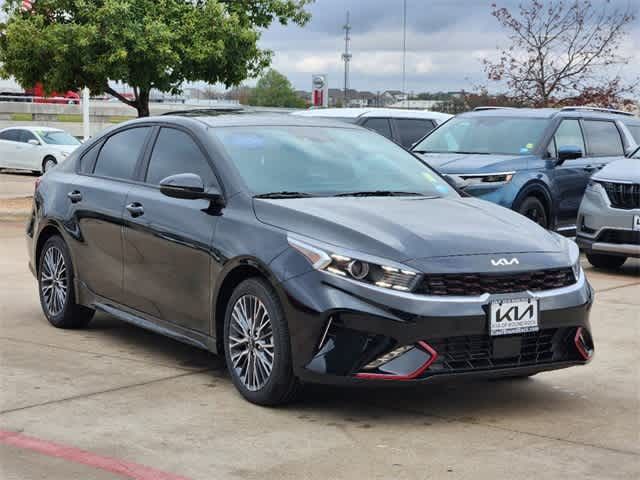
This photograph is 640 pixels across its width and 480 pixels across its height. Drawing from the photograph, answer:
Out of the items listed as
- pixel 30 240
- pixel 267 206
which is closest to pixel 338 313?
pixel 267 206

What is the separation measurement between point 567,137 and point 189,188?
868 centimetres

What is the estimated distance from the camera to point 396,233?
6.09 meters

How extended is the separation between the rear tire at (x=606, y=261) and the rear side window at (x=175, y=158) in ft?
22.1

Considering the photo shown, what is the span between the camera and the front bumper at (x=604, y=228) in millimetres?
12195

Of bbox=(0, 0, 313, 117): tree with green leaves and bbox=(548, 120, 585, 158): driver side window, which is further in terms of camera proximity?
bbox=(0, 0, 313, 117): tree with green leaves

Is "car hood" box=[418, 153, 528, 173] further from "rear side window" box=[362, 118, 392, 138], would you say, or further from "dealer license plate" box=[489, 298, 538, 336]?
"dealer license plate" box=[489, 298, 538, 336]

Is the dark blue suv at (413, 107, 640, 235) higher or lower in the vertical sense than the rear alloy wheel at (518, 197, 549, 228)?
higher

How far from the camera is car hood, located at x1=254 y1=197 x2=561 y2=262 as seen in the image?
5980mm

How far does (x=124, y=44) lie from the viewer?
2183cm

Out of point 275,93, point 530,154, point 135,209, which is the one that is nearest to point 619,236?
point 530,154

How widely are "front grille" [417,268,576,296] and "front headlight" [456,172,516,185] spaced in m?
7.04

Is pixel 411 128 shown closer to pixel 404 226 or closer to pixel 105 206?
pixel 105 206

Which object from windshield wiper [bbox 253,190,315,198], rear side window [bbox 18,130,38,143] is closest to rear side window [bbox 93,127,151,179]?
windshield wiper [bbox 253,190,315,198]

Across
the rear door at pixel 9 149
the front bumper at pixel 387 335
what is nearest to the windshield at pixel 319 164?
the front bumper at pixel 387 335
